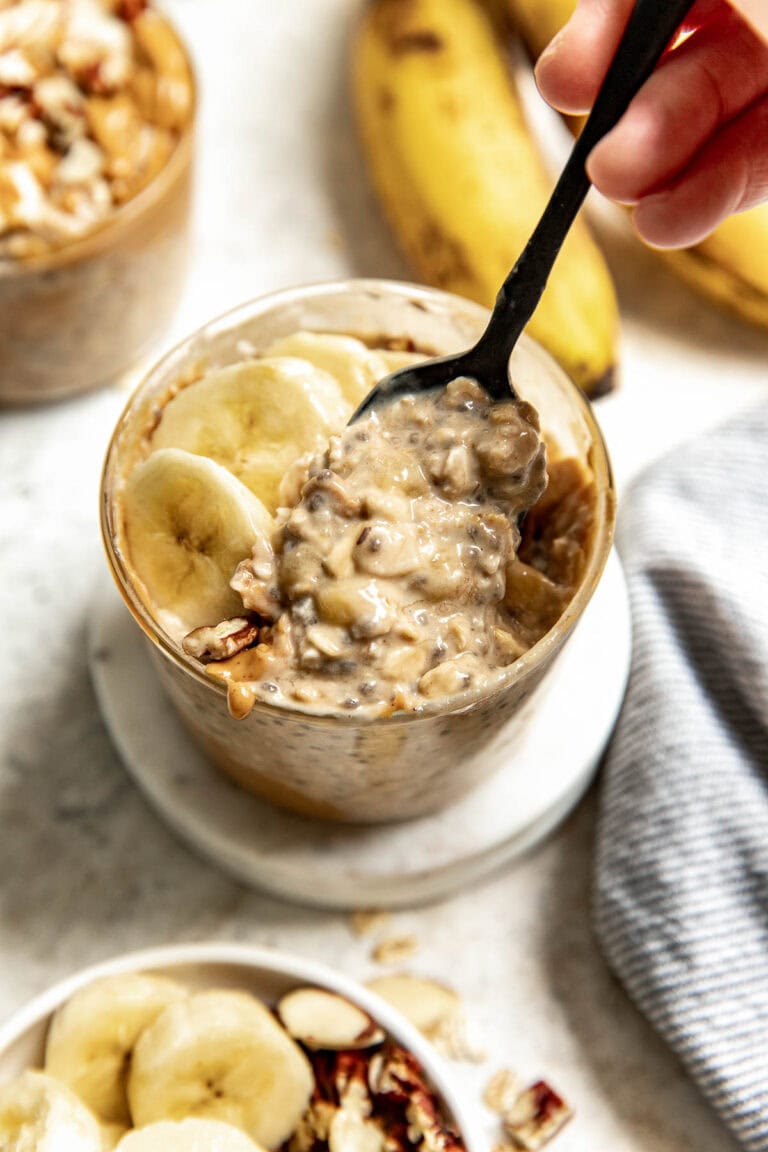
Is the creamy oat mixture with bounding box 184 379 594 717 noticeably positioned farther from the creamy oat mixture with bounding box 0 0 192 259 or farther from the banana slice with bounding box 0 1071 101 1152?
the creamy oat mixture with bounding box 0 0 192 259

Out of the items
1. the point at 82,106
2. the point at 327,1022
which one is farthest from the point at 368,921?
the point at 82,106

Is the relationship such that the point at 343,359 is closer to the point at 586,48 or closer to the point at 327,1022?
the point at 586,48

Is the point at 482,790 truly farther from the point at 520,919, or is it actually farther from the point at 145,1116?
the point at 145,1116

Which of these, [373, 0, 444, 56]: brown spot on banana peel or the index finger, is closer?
the index finger

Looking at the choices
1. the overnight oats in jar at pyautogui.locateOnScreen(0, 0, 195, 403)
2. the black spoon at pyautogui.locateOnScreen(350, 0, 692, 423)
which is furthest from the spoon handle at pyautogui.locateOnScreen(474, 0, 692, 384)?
the overnight oats in jar at pyautogui.locateOnScreen(0, 0, 195, 403)

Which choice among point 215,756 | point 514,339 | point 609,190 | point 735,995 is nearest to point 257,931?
point 215,756

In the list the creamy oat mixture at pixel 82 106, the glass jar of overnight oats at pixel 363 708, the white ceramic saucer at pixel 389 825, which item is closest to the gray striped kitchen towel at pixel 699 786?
the white ceramic saucer at pixel 389 825

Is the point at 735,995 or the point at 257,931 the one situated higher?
the point at 735,995
